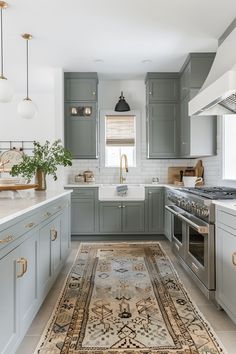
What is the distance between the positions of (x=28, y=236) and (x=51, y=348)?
72 cm

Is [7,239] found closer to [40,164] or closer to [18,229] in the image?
[18,229]

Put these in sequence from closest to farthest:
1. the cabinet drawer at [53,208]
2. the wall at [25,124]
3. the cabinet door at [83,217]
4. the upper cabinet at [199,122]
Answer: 1. the cabinet drawer at [53,208]
2. the upper cabinet at [199,122]
3. the cabinet door at [83,217]
4. the wall at [25,124]

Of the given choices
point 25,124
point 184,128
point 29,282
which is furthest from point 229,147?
point 25,124

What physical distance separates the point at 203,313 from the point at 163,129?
3442mm

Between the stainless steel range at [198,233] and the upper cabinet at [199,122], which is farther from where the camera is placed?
the upper cabinet at [199,122]

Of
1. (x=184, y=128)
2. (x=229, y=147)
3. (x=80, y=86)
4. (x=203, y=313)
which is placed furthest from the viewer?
(x=80, y=86)

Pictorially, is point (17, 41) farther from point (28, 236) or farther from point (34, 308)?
point (34, 308)

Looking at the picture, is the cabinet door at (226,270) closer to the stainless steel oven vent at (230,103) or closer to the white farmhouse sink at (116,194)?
the stainless steel oven vent at (230,103)

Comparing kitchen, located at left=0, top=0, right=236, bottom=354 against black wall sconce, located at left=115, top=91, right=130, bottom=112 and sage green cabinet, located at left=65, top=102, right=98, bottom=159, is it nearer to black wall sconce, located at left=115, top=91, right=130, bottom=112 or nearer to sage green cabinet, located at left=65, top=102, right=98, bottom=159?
sage green cabinet, located at left=65, top=102, right=98, bottom=159

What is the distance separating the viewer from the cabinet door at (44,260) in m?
2.46

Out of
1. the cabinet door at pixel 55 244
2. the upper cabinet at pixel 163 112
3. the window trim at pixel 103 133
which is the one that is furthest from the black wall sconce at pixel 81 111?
the cabinet door at pixel 55 244

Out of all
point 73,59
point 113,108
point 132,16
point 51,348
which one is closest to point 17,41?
point 73,59

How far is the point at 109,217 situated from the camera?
5.18 metres

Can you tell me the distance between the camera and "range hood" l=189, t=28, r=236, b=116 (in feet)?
7.83
